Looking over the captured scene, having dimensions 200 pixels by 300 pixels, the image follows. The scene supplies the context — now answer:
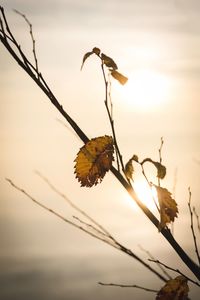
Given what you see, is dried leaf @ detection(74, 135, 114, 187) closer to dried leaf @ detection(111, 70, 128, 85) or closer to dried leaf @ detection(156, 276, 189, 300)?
dried leaf @ detection(111, 70, 128, 85)

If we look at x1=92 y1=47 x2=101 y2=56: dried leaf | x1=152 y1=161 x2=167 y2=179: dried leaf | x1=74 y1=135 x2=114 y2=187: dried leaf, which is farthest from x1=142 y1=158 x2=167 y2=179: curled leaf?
x1=92 y1=47 x2=101 y2=56: dried leaf

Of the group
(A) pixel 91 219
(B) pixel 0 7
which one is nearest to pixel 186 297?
(A) pixel 91 219

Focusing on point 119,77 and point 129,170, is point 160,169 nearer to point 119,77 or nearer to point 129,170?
point 129,170

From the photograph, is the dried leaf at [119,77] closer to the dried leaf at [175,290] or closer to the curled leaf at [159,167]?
the curled leaf at [159,167]

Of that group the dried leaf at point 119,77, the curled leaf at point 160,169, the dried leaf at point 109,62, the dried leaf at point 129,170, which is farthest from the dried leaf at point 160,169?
the dried leaf at point 109,62

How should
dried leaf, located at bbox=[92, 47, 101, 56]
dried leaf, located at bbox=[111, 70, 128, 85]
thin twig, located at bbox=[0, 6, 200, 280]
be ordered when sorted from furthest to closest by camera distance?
dried leaf, located at bbox=[92, 47, 101, 56], dried leaf, located at bbox=[111, 70, 128, 85], thin twig, located at bbox=[0, 6, 200, 280]

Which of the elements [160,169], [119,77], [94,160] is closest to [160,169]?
[160,169]

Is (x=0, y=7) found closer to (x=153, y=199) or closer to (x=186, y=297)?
(x=153, y=199)
